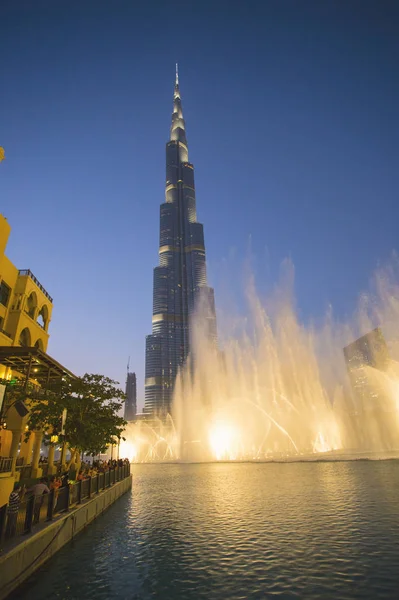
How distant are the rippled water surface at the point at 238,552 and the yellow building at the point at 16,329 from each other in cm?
A: 991

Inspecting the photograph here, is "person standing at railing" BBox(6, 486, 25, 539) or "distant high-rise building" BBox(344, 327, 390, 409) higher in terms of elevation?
"distant high-rise building" BBox(344, 327, 390, 409)

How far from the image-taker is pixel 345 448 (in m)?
61.0

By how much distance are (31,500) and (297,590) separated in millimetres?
8363

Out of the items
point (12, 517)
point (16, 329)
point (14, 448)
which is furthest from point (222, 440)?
point (12, 517)

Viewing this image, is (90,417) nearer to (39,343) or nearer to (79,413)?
(79,413)

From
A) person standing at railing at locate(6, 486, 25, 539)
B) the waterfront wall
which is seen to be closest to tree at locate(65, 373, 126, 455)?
the waterfront wall

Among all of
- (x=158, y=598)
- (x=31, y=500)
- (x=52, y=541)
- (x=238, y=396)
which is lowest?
(x=158, y=598)

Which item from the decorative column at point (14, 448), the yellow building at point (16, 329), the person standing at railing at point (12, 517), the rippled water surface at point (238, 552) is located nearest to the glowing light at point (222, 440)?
the yellow building at point (16, 329)

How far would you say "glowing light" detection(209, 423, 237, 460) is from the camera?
215 ft

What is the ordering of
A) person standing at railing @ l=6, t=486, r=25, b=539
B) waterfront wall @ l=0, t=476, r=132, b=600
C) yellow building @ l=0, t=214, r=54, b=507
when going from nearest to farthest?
waterfront wall @ l=0, t=476, r=132, b=600
person standing at railing @ l=6, t=486, r=25, b=539
yellow building @ l=0, t=214, r=54, b=507

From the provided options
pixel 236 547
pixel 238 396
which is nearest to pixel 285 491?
pixel 236 547

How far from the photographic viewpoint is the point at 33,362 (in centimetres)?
2339

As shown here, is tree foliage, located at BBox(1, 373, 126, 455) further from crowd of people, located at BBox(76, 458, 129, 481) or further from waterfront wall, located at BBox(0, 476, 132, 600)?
waterfront wall, located at BBox(0, 476, 132, 600)

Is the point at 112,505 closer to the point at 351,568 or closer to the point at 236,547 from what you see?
the point at 236,547
